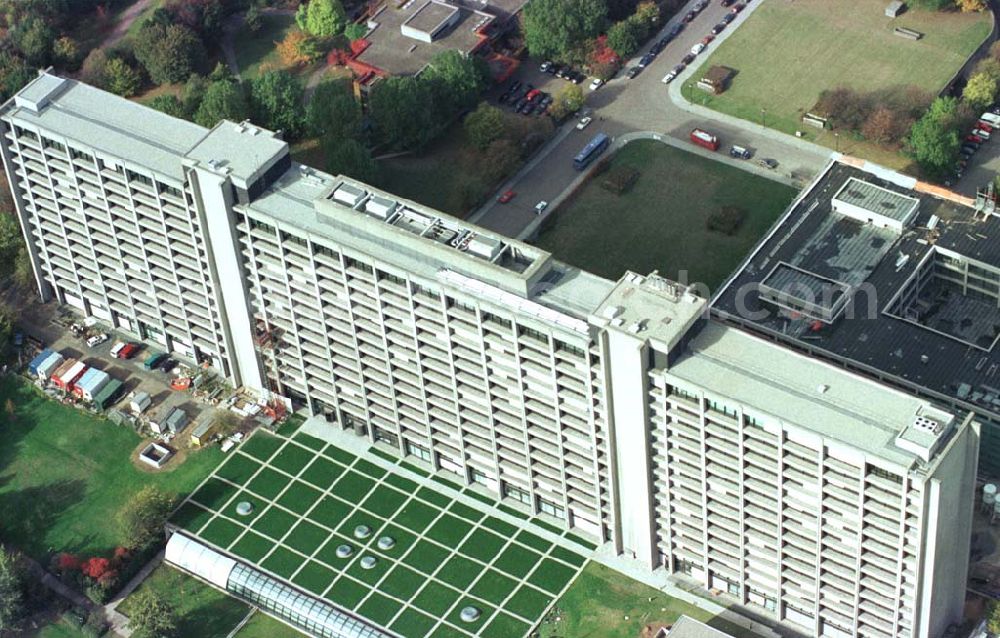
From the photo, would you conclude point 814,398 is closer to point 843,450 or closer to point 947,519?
point 843,450

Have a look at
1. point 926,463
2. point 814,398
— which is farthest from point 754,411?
point 926,463

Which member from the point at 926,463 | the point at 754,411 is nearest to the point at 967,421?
the point at 926,463

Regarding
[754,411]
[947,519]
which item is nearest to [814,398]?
[754,411]

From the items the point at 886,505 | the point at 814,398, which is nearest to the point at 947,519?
the point at 886,505

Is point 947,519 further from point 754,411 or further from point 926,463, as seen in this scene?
point 754,411

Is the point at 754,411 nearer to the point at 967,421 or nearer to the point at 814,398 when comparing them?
the point at 814,398

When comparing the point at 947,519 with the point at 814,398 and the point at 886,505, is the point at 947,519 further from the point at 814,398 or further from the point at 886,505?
the point at 814,398
